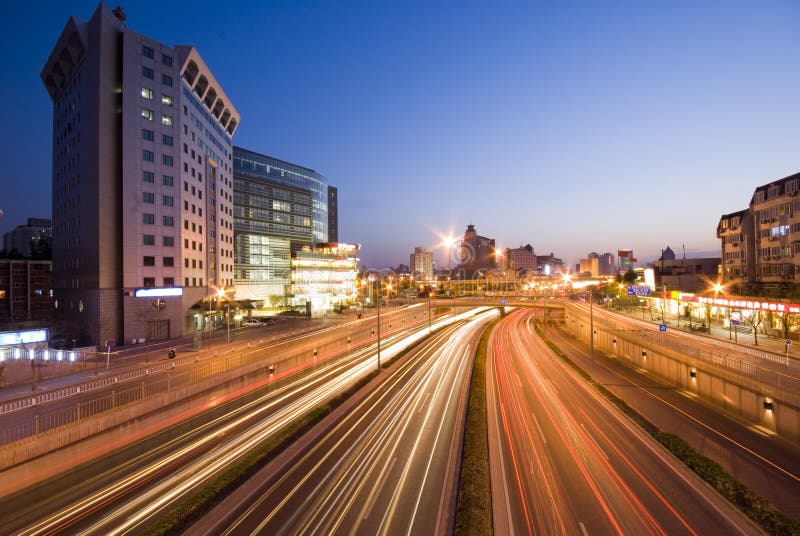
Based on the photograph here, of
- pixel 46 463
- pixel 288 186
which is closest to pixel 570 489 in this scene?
pixel 46 463

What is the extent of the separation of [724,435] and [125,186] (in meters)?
67.3

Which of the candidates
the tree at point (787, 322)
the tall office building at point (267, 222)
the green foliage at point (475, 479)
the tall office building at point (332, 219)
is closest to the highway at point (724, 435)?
the tree at point (787, 322)

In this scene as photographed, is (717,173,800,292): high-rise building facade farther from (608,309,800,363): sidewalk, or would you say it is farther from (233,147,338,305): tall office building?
(233,147,338,305): tall office building

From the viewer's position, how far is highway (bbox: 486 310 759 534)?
12.8 meters

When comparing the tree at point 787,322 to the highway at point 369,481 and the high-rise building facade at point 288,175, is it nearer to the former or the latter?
the highway at point 369,481

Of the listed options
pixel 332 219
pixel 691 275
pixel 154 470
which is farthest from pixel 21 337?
pixel 332 219

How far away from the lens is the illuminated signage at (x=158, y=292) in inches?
1975

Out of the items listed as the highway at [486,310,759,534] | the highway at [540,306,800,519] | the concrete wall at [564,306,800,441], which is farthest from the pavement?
the concrete wall at [564,306,800,441]

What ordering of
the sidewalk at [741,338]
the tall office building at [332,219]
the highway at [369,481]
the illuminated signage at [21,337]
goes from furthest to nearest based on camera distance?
1. the tall office building at [332,219]
2. the sidewalk at [741,338]
3. the illuminated signage at [21,337]
4. the highway at [369,481]

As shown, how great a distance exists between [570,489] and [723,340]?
38047mm

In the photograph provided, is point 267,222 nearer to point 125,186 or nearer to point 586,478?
point 125,186

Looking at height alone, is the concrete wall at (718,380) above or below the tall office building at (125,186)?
below

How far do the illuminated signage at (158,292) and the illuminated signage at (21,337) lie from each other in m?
16.4

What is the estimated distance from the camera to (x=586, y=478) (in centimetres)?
1570
